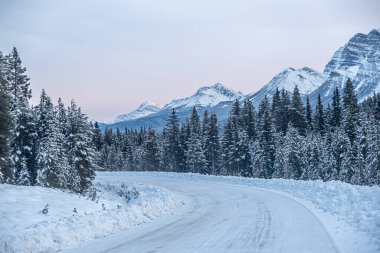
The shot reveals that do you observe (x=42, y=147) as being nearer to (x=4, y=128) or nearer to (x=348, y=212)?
(x=4, y=128)

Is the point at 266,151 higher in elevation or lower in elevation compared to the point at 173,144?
lower

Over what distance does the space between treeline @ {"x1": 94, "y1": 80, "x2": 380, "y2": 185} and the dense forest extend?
14cm

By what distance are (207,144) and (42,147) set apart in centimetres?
3940

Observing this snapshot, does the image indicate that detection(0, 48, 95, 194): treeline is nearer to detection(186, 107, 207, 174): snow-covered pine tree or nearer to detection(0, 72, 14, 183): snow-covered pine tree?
detection(0, 72, 14, 183): snow-covered pine tree

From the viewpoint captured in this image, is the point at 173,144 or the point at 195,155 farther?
the point at 173,144

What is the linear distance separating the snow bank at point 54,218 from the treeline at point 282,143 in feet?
112

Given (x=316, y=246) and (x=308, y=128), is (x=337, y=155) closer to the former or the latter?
(x=308, y=128)

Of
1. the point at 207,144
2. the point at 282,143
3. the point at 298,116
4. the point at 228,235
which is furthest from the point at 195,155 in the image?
the point at 228,235

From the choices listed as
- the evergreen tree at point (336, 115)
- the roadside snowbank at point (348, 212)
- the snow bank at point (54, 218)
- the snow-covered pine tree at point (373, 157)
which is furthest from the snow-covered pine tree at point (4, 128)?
the evergreen tree at point (336, 115)

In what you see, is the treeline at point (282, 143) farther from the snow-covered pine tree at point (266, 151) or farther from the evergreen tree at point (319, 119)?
the evergreen tree at point (319, 119)

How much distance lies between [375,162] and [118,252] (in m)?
41.9

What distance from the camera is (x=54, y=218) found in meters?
15.5

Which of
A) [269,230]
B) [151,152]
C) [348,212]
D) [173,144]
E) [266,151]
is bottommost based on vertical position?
[269,230]

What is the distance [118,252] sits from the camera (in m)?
9.81
